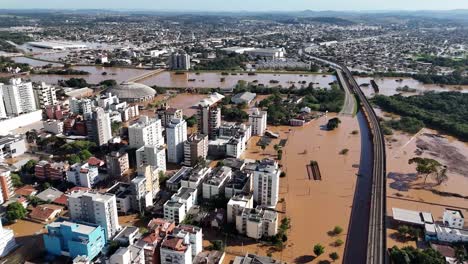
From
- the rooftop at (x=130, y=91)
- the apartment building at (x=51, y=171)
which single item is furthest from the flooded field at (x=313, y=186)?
the rooftop at (x=130, y=91)

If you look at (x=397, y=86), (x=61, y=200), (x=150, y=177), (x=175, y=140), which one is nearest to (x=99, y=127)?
(x=175, y=140)

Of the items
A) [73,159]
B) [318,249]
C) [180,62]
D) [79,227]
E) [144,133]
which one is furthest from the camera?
[180,62]

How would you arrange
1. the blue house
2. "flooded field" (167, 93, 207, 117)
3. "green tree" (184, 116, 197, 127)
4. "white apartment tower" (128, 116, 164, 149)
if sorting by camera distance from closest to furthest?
the blue house < "white apartment tower" (128, 116, 164, 149) < "green tree" (184, 116, 197, 127) < "flooded field" (167, 93, 207, 117)

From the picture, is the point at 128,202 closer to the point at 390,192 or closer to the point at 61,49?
the point at 390,192

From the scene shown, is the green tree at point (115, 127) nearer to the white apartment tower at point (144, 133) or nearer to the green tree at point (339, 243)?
the white apartment tower at point (144, 133)

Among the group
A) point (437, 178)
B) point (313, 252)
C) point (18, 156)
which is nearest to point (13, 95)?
point (18, 156)

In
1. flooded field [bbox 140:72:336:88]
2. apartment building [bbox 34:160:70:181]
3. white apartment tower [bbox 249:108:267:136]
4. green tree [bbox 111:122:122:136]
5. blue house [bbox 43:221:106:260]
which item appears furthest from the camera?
flooded field [bbox 140:72:336:88]

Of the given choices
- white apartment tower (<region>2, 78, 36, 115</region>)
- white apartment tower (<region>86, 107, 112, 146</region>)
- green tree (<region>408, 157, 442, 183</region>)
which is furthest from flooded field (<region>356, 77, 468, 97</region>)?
white apartment tower (<region>2, 78, 36, 115</region>)

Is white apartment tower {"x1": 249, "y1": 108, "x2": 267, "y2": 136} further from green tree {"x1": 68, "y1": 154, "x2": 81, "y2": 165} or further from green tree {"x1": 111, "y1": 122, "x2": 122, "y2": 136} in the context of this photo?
green tree {"x1": 68, "y1": 154, "x2": 81, "y2": 165}

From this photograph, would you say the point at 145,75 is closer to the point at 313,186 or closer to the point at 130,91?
the point at 130,91
